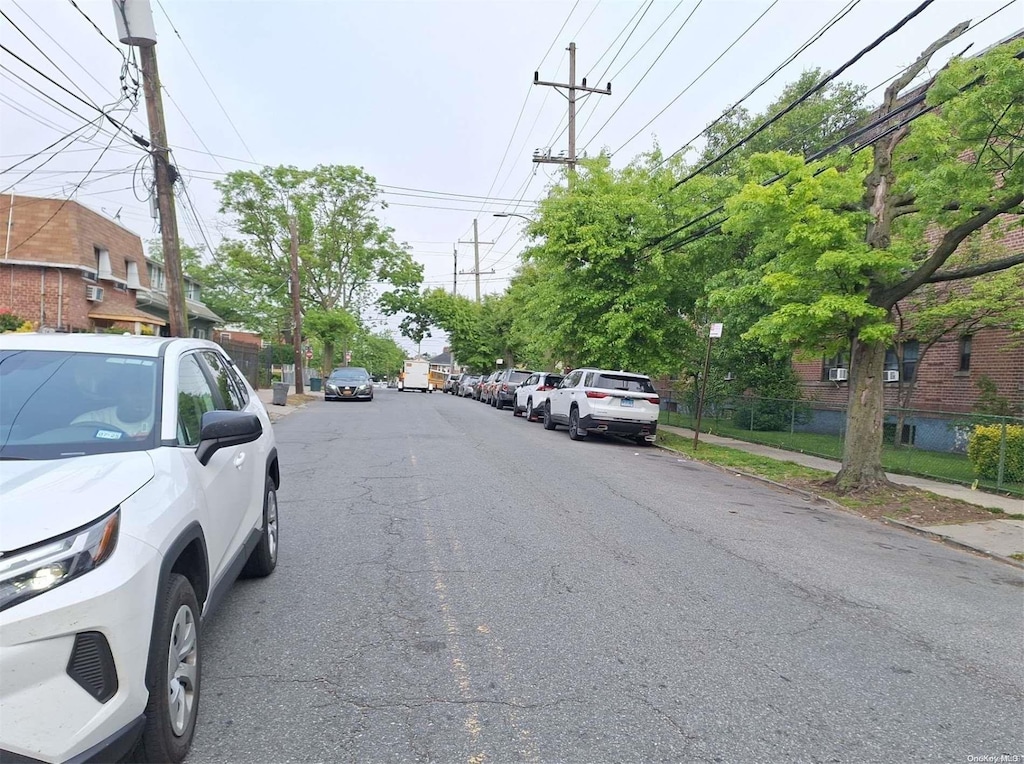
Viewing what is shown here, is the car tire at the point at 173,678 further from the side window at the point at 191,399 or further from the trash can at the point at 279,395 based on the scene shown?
the trash can at the point at 279,395

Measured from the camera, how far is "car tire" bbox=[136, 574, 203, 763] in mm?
2668

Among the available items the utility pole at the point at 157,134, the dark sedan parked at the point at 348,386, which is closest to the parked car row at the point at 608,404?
the utility pole at the point at 157,134

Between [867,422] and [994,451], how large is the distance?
9.27 feet

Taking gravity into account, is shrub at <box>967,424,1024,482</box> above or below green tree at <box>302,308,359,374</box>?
below

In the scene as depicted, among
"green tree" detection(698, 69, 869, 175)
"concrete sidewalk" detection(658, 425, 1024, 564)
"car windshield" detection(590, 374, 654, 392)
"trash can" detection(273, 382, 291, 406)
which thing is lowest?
"concrete sidewalk" detection(658, 425, 1024, 564)

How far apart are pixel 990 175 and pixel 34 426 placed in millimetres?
10140

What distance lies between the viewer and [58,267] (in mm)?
23859

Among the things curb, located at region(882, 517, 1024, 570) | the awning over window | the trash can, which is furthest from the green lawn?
the awning over window

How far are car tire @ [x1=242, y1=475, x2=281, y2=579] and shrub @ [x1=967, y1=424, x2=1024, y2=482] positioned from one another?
38.2ft

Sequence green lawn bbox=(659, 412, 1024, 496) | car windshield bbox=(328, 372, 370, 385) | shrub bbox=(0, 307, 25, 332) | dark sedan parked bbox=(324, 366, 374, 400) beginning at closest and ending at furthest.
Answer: green lawn bbox=(659, 412, 1024, 496) → shrub bbox=(0, 307, 25, 332) → dark sedan parked bbox=(324, 366, 374, 400) → car windshield bbox=(328, 372, 370, 385)

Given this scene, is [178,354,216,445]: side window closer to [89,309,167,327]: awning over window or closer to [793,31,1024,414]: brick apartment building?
[793,31,1024,414]: brick apartment building

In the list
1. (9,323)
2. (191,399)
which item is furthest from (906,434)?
(9,323)

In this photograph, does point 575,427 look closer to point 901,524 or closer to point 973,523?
point 901,524

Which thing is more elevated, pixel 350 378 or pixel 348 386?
pixel 350 378
